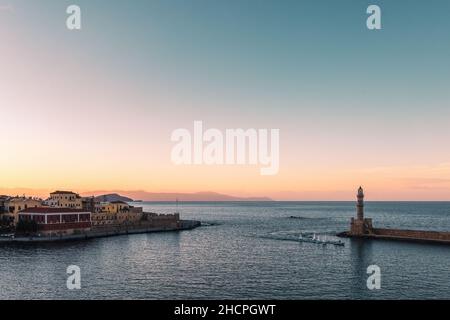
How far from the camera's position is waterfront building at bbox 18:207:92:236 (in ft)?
333

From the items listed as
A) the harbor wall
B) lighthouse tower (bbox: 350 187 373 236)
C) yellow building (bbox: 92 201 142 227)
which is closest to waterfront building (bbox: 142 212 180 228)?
yellow building (bbox: 92 201 142 227)

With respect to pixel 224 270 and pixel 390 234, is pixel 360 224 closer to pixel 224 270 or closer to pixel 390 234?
pixel 390 234

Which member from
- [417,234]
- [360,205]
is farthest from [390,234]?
[360,205]

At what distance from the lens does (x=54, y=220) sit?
10350cm

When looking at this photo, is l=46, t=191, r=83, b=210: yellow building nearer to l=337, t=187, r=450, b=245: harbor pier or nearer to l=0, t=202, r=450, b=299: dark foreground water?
l=0, t=202, r=450, b=299: dark foreground water

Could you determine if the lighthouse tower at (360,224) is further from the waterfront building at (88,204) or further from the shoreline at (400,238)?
the waterfront building at (88,204)

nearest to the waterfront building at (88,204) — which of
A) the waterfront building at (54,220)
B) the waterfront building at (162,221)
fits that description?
the waterfront building at (162,221)

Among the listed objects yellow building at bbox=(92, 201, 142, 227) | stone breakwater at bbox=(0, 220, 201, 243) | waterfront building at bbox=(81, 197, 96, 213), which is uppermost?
waterfront building at bbox=(81, 197, 96, 213)

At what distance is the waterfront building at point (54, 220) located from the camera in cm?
10144

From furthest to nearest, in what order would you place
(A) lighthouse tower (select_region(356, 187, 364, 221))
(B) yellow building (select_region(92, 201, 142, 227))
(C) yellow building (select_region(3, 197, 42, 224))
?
(B) yellow building (select_region(92, 201, 142, 227))
(A) lighthouse tower (select_region(356, 187, 364, 221))
(C) yellow building (select_region(3, 197, 42, 224))

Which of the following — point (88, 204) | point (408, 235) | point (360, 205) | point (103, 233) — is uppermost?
point (360, 205)
